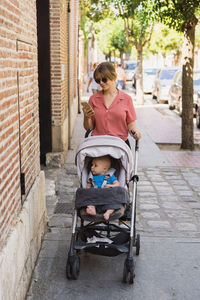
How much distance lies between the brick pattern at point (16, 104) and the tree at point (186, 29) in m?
5.89

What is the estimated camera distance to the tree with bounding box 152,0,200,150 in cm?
1051

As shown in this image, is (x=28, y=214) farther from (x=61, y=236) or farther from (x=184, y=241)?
(x=184, y=241)

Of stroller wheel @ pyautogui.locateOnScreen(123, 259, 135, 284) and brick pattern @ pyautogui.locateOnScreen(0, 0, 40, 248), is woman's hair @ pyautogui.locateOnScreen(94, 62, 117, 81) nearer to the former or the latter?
brick pattern @ pyautogui.locateOnScreen(0, 0, 40, 248)

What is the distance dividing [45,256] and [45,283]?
2.10 feet

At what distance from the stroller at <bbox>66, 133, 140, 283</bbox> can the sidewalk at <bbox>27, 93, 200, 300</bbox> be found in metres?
0.20

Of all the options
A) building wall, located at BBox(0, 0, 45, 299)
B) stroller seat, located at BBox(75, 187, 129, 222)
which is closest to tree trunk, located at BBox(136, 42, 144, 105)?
building wall, located at BBox(0, 0, 45, 299)

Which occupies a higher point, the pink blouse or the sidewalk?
the pink blouse

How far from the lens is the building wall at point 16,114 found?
3551mm

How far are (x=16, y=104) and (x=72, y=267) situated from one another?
1.69m

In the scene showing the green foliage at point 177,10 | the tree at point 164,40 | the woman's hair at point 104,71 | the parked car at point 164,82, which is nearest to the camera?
the woman's hair at point 104,71

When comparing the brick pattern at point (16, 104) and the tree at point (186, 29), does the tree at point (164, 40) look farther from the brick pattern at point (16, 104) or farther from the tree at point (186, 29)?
the brick pattern at point (16, 104)

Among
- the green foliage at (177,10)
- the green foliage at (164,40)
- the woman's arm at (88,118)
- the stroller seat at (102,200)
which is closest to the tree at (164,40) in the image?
the green foliage at (164,40)

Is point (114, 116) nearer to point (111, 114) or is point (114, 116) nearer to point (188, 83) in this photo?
point (111, 114)

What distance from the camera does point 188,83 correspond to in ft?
36.7
